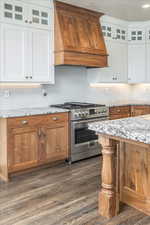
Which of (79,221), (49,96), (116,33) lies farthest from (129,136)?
(116,33)

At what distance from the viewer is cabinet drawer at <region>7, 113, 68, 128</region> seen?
10.9 ft

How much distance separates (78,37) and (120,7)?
3.31 feet

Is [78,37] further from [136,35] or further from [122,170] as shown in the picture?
[122,170]

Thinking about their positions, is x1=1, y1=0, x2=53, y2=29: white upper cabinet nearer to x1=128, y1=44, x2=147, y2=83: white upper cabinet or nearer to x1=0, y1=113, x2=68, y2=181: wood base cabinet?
x1=0, y1=113, x2=68, y2=181: wood base cabinet

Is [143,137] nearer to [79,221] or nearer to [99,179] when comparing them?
[79,221]

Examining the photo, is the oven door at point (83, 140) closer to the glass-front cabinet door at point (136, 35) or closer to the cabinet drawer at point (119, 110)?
the cabinet drawer at point (119, 110)

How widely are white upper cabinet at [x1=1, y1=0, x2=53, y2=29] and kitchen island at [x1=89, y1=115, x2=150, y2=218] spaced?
223 centimetres

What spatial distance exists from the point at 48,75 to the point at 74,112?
2.56 ft

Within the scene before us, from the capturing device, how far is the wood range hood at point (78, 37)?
13.0 feet

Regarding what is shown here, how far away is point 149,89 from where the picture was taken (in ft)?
18.9

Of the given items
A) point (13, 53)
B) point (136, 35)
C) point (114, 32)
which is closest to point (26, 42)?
point (13, 53)

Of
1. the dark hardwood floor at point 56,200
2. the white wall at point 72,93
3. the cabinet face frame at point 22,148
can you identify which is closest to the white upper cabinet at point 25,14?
the white wall at point 72,93

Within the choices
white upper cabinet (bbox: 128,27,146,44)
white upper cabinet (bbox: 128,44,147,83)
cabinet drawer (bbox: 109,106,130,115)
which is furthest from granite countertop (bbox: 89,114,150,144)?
white upper cabinet (bbox: 128,27,146,44)

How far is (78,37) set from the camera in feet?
13.7
